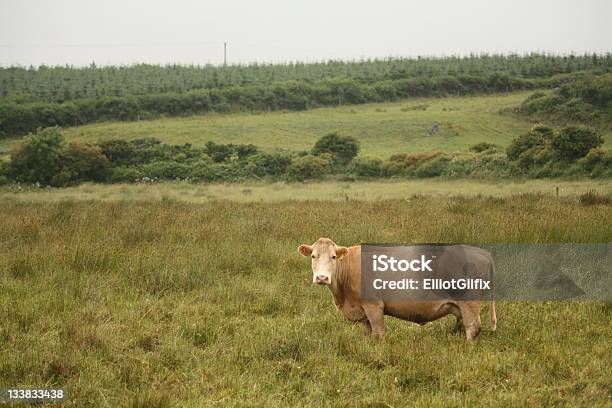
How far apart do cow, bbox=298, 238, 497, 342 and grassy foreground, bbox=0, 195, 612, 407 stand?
23 centimetres

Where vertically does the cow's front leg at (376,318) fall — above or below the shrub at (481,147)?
above

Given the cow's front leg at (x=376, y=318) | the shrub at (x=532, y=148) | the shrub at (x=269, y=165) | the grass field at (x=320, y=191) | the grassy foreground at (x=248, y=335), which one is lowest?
the shrub at (x=269, y=165)

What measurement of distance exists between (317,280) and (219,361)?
1342 millimetres

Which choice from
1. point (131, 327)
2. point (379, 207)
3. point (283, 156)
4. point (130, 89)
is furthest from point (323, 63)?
point (131, 327)

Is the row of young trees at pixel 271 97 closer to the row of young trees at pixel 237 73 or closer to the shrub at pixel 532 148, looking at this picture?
the row of young trees at pixel 237 73

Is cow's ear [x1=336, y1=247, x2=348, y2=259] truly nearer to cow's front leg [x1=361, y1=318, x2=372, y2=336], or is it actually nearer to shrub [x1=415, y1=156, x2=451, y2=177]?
cow's front leg [x1=361, y1=318, x2=372, y2=336]

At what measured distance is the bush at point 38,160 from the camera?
43.5 meters

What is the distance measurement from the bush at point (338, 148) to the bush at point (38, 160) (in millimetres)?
19891

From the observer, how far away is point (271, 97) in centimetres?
8662

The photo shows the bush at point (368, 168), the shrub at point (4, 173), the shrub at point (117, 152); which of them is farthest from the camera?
the shrub at point (117, 152)

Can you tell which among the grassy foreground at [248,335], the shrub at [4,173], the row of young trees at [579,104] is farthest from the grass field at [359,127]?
the grassy foreground at [248,335]

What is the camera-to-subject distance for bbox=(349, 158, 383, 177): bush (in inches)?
1758

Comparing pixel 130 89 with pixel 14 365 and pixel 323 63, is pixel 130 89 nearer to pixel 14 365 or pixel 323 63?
pixel 323 63

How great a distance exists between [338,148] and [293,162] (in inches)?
217
